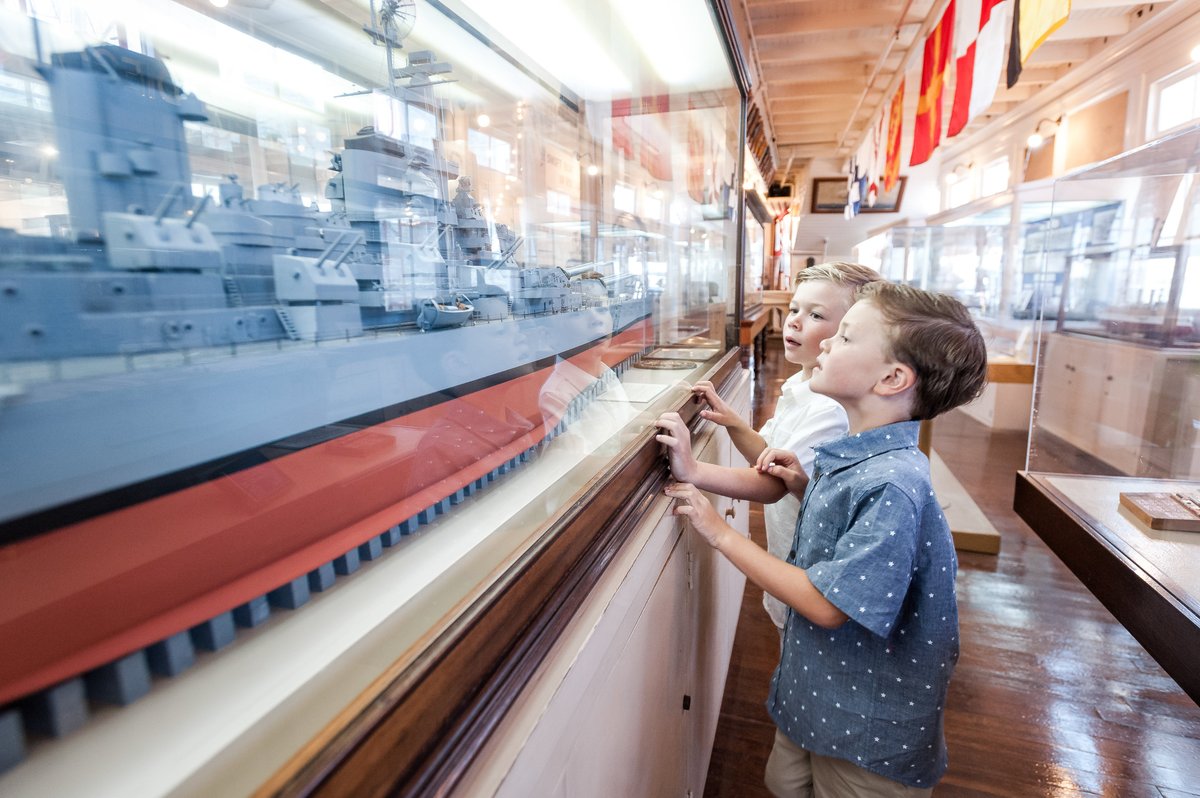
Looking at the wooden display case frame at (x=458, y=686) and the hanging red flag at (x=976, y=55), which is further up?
the hanging red flag at (x=976, y=55)

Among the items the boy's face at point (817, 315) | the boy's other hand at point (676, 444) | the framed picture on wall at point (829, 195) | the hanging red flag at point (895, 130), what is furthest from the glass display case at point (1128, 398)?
the framed picture on wall at point (829, 195)

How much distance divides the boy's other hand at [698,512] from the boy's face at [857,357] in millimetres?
298

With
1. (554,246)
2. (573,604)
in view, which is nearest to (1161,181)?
(554,246)

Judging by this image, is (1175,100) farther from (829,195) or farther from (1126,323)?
(829,195)

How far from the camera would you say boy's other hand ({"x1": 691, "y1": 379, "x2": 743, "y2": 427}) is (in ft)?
4.97

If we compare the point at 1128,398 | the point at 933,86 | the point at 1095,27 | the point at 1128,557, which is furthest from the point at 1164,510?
the point at 1095,27

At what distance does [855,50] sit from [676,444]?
19.0ft

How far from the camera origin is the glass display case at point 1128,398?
1259 millimetres

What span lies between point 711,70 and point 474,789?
249 centimetres

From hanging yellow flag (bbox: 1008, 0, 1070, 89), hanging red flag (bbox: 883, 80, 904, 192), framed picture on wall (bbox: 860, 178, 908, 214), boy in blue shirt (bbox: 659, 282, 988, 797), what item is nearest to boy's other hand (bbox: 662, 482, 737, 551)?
boy in blue shirt (bbox: 659, 282, 988, 797)

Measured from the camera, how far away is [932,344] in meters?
1.04

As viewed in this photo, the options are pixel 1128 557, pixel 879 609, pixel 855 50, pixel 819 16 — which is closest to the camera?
pixel 879 609

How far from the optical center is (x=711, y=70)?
7.64 ft

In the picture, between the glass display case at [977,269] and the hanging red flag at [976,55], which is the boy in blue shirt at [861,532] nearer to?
the hanging red flag at [976,55]
